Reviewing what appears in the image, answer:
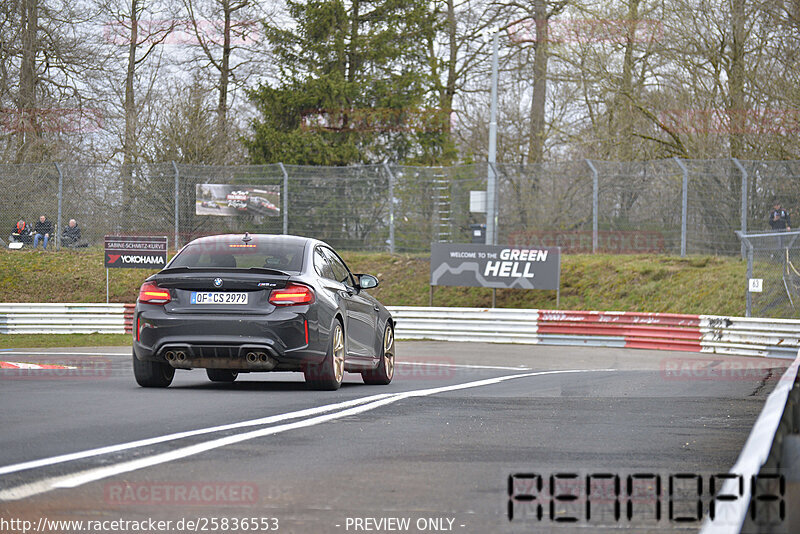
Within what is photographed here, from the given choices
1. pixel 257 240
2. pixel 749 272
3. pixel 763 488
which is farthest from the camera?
pixel 749 272

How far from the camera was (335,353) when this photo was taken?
34.0ft

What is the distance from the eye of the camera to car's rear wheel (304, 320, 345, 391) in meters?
10.1

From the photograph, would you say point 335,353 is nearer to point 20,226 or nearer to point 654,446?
point 654,446

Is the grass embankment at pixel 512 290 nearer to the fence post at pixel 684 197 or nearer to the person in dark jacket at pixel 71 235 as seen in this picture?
the person in dark jacket at pixel 71 235

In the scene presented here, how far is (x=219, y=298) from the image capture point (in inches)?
386

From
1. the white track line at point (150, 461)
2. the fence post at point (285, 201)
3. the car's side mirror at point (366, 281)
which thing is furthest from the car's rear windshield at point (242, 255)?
the fence post at point (285, 201)

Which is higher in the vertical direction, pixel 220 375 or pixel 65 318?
pixel 220 375

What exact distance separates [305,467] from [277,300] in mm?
4256

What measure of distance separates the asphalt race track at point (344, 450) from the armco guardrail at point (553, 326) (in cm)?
1015

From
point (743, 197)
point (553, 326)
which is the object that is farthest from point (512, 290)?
point (743, 197)

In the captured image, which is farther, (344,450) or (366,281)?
(366,281)

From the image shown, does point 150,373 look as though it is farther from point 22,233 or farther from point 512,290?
point 22,233

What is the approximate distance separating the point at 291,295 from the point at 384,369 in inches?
103
